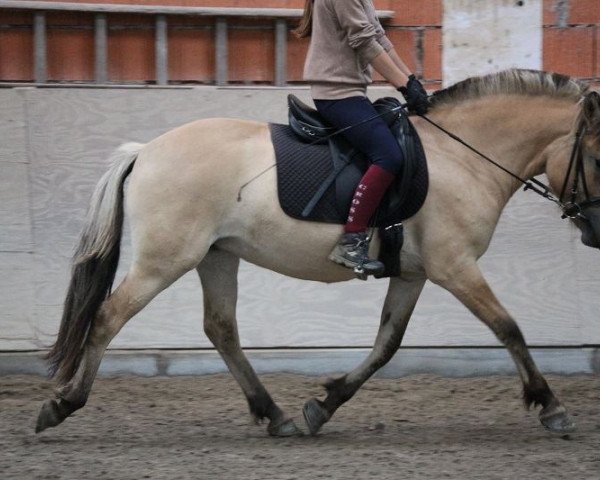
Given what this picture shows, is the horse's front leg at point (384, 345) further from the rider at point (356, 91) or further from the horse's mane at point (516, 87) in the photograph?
the horse's mane at point (516, 87)

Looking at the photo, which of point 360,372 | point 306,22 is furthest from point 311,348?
point 306,22

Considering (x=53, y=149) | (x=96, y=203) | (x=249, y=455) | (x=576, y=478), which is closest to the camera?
(x=576, y=478)

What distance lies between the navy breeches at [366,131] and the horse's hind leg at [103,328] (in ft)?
3.71

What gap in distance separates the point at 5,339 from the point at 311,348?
6.49ft

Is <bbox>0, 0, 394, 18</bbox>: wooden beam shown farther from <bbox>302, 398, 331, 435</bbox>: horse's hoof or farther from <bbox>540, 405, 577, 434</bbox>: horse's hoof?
<bbox>540, 405, 577, 434</bbox>: horse's hoof

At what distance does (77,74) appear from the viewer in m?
7.55

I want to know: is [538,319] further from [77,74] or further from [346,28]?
[77,74]

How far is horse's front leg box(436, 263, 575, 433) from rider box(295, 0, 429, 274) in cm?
43

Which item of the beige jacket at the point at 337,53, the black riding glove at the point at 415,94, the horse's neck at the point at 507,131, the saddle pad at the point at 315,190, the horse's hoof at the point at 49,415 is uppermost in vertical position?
the beige jacket at the point at 337,53

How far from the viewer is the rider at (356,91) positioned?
19.0ft

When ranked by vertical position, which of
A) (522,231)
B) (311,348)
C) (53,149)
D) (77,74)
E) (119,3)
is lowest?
(311,348)

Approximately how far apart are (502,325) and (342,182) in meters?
1.09

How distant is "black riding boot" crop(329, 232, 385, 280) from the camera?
5855 millimetres

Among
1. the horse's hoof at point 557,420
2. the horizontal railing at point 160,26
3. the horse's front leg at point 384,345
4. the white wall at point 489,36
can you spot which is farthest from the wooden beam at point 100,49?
the horse's hoof at point 557,420
